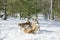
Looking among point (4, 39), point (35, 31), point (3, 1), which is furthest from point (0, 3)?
point (4, 39)

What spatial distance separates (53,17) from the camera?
30922 mm

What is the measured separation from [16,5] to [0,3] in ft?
8.68

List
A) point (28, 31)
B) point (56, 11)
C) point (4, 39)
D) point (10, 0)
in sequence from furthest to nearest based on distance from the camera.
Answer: point (10, 0) → point (56, 11) → point (28, 31) → point (4, 39)

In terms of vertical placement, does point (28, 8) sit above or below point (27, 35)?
above

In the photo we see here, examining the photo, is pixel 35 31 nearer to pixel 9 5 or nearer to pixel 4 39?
pixel 4 39

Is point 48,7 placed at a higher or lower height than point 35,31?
higher

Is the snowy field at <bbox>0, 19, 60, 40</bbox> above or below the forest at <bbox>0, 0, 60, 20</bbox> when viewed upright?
below

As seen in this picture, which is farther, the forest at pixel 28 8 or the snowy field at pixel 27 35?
the forest at pixel 28 8

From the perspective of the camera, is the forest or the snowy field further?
the forest

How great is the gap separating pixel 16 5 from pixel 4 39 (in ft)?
70.3

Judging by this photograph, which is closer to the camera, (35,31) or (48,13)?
(35,31)

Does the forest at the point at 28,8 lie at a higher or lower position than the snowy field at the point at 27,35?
higher

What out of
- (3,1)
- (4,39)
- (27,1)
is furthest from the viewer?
(3,1)

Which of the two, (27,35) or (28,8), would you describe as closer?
(27,35)
